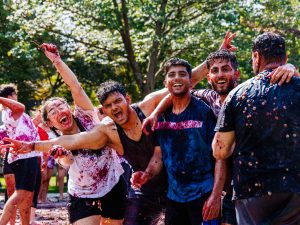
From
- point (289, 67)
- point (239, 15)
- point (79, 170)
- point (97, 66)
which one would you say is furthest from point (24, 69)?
point (289, 67)

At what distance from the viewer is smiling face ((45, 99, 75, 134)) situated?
5.73 meters

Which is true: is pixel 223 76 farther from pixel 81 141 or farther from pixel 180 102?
pixel 81 141

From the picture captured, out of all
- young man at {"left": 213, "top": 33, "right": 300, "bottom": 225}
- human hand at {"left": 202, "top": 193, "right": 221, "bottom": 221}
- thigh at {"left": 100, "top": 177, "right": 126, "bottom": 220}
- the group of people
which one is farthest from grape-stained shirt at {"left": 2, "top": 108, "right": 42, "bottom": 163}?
young man at {"left": 213, "top": 33, "right": 300, "bottom": 225}

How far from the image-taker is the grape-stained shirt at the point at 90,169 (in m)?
5.76

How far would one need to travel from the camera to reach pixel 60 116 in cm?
572

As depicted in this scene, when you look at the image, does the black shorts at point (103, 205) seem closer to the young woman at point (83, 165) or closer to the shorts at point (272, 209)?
the young woman at point (83, 165)

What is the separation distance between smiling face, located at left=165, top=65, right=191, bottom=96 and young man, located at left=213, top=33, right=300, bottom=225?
3.08 feet

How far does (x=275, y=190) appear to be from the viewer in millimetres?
3883

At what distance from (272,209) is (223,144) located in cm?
55

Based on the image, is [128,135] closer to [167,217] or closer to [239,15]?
[167,217]

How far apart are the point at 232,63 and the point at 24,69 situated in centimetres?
1827

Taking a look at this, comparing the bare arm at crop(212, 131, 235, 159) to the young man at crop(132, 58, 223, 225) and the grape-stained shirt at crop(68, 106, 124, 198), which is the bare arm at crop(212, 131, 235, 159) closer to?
the young man at crop(132, 58, 223, 225)

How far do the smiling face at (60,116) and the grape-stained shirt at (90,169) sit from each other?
116 mm

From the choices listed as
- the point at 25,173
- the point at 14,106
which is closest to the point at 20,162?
the point at 25,173
